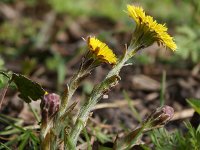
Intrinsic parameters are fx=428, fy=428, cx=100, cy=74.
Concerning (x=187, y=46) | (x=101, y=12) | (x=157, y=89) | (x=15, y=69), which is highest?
(x=101, y=12)

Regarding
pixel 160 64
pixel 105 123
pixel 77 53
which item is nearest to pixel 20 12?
pixel 77 53

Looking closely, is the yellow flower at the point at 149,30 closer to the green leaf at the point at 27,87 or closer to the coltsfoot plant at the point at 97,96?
the coltsfoot plant at the point at 97,96

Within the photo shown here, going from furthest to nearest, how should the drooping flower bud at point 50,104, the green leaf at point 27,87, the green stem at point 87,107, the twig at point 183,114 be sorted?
1. the twig at point 183,114
2. the green leaf at point 27,87
3. the green stem at point 87,107
4. the drooping flower bud at point 50,104

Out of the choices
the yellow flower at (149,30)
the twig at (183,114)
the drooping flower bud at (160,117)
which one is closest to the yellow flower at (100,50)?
the yellow flower at (149,30)

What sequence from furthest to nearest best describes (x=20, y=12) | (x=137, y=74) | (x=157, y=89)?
(x=20, y=12)
(x=137, y=74)
(x=157, y=89)

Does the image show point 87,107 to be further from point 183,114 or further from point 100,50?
point 183,114

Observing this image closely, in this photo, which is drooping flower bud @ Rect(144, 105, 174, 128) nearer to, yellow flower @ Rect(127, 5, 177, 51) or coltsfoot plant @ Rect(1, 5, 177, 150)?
coltsfoot plant @ Rect(1, 5, 177, 150)

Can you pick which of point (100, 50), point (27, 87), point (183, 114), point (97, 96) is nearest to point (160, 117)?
point (97, 96)

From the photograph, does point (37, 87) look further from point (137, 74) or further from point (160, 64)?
point (160, 64)
